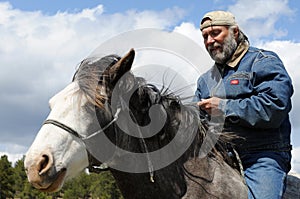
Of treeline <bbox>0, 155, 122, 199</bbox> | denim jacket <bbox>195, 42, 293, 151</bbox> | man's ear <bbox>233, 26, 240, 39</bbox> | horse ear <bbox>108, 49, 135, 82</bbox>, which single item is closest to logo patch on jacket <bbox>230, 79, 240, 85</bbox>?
denim jacket <bbox>195, 42, 293, 151</bbox>

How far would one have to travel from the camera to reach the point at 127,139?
17.4ft

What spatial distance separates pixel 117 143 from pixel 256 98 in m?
1.76

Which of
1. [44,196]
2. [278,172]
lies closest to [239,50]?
[278,172]

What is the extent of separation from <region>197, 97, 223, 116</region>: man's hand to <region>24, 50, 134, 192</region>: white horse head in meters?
1.26

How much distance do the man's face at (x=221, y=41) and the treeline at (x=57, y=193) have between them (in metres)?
76.5

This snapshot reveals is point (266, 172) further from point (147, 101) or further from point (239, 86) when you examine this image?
point (147, 101)

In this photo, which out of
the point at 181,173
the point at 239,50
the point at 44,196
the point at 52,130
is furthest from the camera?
the point at 44,196

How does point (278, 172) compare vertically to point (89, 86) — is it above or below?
below

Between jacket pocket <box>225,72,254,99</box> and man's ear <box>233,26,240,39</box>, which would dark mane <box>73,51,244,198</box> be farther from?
man's ear <box>233,26,240,39</box>

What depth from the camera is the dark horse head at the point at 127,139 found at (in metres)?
4.80

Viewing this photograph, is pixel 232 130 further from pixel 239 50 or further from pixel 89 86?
pixel 89 86

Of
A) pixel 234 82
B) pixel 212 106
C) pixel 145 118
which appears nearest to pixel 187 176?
pixel 145 118

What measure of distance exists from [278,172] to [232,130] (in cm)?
77

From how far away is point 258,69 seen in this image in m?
5.97
